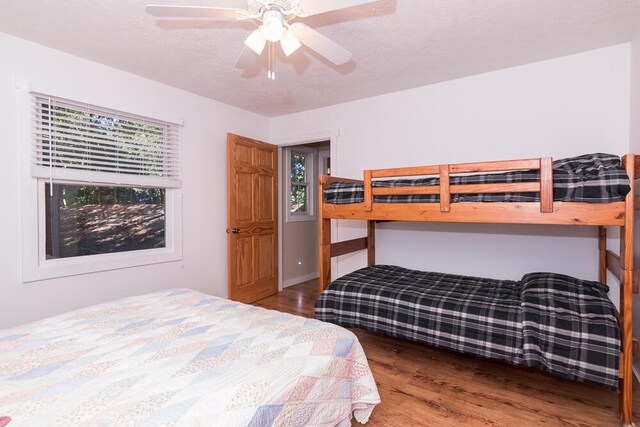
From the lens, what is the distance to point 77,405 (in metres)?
0.93

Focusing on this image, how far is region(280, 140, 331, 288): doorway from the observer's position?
178 inches

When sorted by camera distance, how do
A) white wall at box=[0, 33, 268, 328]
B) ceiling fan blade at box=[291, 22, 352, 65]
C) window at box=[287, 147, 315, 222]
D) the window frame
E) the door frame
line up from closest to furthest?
1. ceiling fan blade at box=[291, 22, 352, 65]
2. white wall at box=[0, 33, 268, 328]
3. the door frame
4. window at box=[287, 147, 315, 222]
5. the window frame

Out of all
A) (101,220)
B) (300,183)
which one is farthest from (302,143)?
(101,220)

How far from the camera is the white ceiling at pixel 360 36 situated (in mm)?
1888

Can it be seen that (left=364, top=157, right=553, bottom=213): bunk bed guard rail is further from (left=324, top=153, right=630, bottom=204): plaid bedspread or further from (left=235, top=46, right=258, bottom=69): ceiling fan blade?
(left=235, top=46, right=258, bottom=69): ceiling fan blade

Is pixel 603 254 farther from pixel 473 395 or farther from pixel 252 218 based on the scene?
pixel 252 218

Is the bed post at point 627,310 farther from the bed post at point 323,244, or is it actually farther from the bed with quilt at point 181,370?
the bed post at point 323,244

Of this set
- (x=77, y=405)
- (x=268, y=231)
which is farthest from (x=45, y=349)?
(x=268, y=231)

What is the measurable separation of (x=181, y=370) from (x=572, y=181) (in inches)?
85.6

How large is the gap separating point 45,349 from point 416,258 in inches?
114

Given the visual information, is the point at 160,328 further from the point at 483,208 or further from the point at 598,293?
the point at 598,293

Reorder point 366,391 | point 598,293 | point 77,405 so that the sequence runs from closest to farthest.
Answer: point 77,405 < point 366,391 < point 598,293

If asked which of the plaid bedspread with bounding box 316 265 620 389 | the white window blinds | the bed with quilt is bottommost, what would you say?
the plaid bedspread with bounding box 316 265 620 389

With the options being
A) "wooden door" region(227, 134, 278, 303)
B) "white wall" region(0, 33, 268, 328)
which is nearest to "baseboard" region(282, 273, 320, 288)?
"wooden door" region(227, 134, 278, 303)
